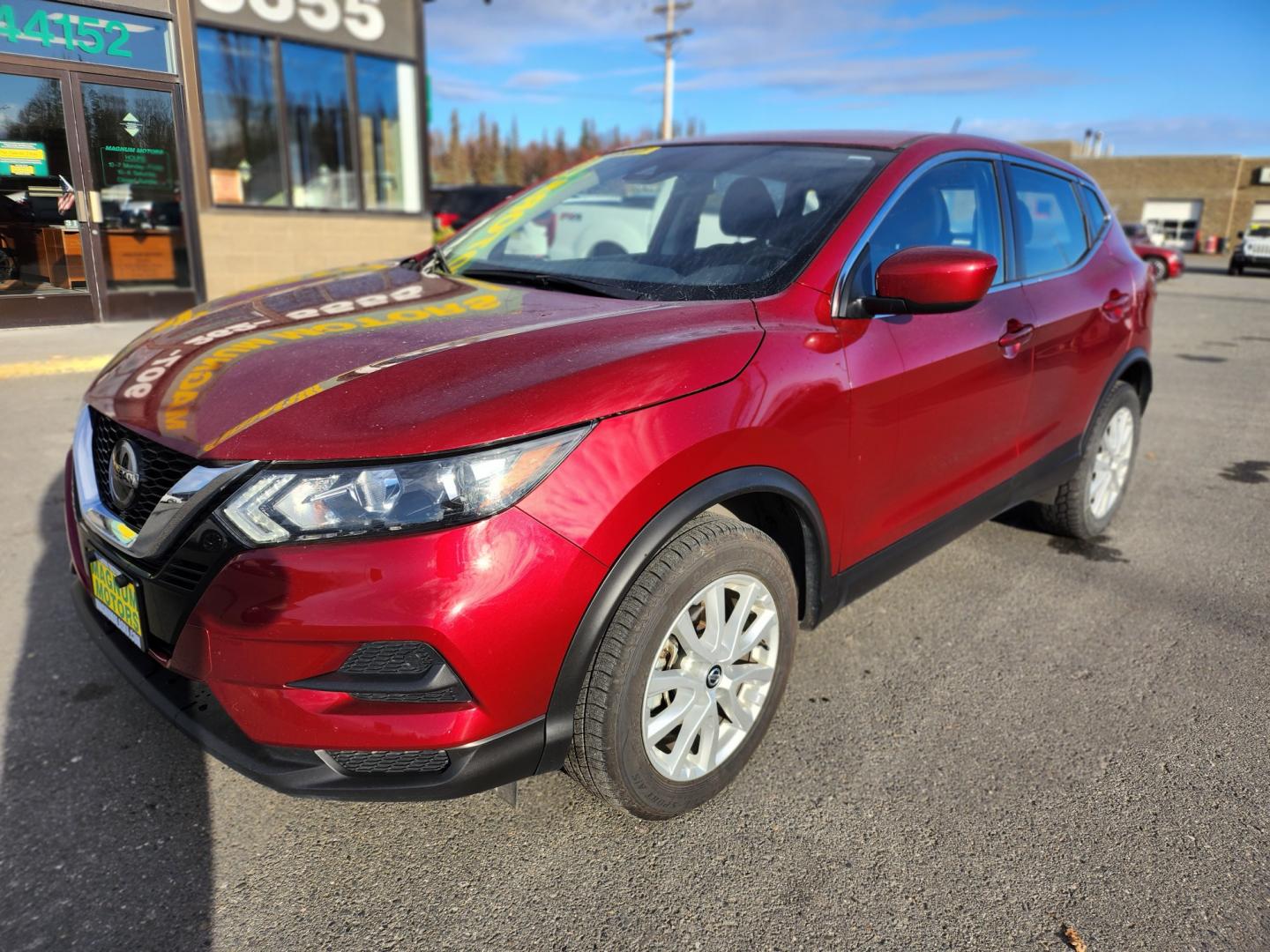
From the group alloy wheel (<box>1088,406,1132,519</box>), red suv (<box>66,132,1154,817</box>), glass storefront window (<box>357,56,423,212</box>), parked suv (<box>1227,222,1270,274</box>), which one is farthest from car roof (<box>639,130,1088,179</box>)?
parked suv (<box>1227,222,1270,274</box>)

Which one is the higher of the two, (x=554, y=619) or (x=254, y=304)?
(x=254, y=304)

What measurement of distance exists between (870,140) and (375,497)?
225 cm

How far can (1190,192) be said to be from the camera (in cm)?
5447

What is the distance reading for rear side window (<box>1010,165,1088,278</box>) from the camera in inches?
137

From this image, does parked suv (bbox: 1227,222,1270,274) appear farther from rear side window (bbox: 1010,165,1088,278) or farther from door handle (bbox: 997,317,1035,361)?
door handle (bbox: 997,317,1035,361)

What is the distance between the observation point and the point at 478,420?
1.79 metres

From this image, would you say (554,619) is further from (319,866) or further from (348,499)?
(319,866)

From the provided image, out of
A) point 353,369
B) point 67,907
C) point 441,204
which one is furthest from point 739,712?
point 441,204

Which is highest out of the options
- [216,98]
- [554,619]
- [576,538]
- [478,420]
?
[216,98]

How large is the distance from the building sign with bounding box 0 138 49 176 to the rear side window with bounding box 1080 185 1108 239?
12.9 ft

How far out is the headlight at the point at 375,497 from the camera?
5.77 feet

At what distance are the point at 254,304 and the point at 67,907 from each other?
1723 millimetres

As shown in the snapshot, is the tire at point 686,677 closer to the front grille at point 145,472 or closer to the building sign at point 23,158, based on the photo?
the front grille at point 145,472

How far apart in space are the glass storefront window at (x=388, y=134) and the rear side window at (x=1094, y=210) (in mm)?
10321
